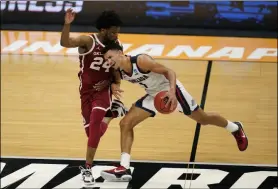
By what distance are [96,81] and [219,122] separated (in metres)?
1.48

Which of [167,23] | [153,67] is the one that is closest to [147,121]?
[153,67]

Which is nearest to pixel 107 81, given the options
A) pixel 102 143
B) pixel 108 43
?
pixel 108 43

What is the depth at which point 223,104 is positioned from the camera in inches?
347

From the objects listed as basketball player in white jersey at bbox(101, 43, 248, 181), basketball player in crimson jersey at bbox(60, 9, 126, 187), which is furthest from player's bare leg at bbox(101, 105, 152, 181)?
basketball player in crimson jersey at bbox(60, 9, 126, 187)

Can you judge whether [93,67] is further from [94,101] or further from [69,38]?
[69,38]

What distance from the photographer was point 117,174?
6.24 m

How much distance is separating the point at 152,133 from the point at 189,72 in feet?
8.80

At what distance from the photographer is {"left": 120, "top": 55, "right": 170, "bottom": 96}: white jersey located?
607cm

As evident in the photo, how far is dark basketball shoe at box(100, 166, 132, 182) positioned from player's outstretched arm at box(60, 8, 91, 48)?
4.35ft

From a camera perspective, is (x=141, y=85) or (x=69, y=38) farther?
(x=141, y=85)

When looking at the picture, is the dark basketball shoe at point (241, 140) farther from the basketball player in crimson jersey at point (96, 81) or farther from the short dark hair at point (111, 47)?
the short dark hair at point (111, 47)

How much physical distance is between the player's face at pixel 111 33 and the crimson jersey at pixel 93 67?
0.11 meters

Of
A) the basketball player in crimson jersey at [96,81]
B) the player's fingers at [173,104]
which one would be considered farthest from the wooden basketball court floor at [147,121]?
the player's fingers at [173,104]

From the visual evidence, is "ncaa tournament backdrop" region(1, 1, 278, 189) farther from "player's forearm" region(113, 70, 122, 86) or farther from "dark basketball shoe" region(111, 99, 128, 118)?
"player's forearm" region(113, 70, 122, 86)
